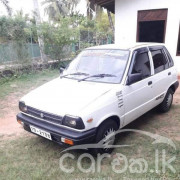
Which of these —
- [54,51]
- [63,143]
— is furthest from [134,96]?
[54,51]

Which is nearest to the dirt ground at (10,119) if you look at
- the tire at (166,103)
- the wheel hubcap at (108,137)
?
the tire at (166,103)

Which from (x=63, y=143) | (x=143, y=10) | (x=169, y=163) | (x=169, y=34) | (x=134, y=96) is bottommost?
(x=169, y=163)

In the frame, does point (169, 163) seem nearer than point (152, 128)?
Yes

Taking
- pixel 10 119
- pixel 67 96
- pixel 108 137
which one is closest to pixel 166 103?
pixel 108 137

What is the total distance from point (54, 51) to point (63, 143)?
29.2 ft

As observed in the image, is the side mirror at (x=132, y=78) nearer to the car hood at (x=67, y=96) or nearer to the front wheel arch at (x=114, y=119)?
the car hood at (x=67, y=96)

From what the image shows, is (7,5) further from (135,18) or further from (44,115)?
(44,115)

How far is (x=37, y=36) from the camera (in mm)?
10492

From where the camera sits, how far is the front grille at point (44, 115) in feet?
9.39

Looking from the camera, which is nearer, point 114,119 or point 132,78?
point 114,119

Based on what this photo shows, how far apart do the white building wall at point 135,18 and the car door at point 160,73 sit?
143 inches

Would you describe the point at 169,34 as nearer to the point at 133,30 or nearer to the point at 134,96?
the point at 133,30

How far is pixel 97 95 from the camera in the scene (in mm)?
3014

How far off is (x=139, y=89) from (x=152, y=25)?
24.4ft
